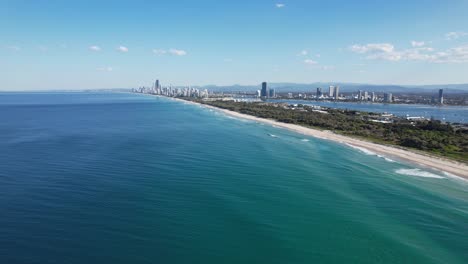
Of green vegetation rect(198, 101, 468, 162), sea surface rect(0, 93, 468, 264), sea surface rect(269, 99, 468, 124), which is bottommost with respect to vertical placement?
sea surface rect(0, 93, 468, 264)

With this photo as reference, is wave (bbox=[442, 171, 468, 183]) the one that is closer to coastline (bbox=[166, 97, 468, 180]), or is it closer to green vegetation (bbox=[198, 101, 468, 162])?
coastline (bbox=[166, 97, 468, 180])

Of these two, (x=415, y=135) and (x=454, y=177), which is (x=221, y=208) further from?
(x=415, y=135)

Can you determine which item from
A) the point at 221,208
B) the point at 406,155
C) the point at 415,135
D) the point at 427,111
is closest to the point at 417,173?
the point at 406,155

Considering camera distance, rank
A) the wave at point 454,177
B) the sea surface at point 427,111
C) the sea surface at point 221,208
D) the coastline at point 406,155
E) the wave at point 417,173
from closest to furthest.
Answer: the sea surface at point 221,208, the wave at point 454,177, the wave at point 417,173, the coastline at point 406,155, the sea surface at point 427,111

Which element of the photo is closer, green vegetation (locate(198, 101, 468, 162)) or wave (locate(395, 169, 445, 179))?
wave (locate(395, 169, 445, 179))

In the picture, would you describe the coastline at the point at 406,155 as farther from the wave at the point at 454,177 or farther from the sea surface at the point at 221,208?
the sea surface at the point at 221,208

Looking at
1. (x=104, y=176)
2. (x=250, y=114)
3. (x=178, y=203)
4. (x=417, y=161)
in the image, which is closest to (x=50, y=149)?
(x=104, y=176)

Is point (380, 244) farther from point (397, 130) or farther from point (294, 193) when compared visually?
point (397, 130)

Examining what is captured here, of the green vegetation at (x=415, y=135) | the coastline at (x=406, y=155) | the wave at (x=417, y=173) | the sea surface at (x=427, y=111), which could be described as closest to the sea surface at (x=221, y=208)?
the wave at (x=417, y=173)

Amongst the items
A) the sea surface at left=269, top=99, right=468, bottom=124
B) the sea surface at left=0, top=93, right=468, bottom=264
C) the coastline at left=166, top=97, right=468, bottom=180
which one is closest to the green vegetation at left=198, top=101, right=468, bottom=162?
the coastline at left=166, top=97, right=468, bottom=180
